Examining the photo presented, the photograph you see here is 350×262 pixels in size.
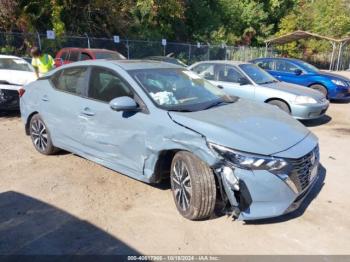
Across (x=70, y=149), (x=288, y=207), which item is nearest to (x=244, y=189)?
(x=288, y=207)

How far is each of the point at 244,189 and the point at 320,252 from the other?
2.97 feet

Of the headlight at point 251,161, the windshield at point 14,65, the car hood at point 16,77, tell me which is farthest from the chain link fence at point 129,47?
the headlight at point 251,161

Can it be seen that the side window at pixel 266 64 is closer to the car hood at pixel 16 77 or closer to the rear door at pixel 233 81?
the rear door at pixel 233 81

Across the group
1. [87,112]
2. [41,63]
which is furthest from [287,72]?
[87,112]

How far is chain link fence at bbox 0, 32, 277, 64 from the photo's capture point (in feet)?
58.7

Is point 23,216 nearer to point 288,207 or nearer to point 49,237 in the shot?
point 49,237

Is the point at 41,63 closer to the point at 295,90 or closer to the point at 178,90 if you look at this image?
the point at 178,90

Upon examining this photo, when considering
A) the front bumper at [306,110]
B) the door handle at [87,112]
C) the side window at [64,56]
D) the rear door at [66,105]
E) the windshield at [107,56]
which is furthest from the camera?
the side window at [64,56]

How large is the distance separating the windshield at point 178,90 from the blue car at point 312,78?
8.24m

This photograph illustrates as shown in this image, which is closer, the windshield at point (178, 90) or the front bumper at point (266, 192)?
the front bumper at point (266, 192)

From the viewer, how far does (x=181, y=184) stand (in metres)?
4.08

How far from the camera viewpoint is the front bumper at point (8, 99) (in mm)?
8711

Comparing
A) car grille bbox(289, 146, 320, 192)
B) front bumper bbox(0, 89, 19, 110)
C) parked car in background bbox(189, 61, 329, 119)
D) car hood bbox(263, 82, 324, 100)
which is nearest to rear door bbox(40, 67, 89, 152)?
car grille bbox(289, 146, 320, 192)

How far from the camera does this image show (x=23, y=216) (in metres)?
4.18
